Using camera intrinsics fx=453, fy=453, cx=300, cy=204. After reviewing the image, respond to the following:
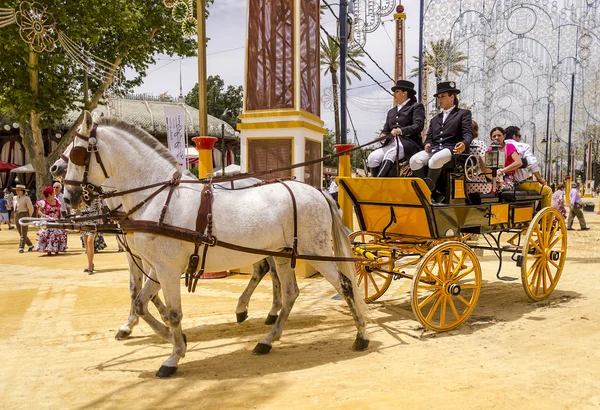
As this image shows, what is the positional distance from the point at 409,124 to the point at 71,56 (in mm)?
15585

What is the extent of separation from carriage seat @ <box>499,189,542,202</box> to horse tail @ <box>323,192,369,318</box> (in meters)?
2.77

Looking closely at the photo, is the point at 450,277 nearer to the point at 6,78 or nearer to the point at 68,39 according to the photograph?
the point at 68,39

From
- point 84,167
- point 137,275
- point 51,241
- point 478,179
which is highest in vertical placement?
point 84,167

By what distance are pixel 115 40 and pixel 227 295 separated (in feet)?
52.4

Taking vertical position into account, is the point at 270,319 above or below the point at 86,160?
below

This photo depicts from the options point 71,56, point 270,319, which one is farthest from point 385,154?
point 71,56

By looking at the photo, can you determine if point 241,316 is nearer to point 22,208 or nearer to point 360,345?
point 360,345

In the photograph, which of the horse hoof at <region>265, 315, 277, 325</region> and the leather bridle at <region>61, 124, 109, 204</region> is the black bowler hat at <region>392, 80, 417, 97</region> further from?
the leather bridle at <region>61, 124, 109, 204</region>

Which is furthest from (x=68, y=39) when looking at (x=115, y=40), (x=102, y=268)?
(x=102, y=268)

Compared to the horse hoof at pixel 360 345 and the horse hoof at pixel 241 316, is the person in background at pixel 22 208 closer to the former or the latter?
the horse hoof at pixel 241 316

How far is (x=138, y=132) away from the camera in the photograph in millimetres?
4359

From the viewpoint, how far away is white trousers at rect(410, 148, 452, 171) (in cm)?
532

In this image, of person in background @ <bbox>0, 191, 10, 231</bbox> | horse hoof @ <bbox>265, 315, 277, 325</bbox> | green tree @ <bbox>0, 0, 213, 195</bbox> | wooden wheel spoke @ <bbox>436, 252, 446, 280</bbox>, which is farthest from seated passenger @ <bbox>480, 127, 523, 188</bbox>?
person in background @ <bbox>0, 191, 10, 231</bbox>

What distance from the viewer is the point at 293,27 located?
26.6ft
